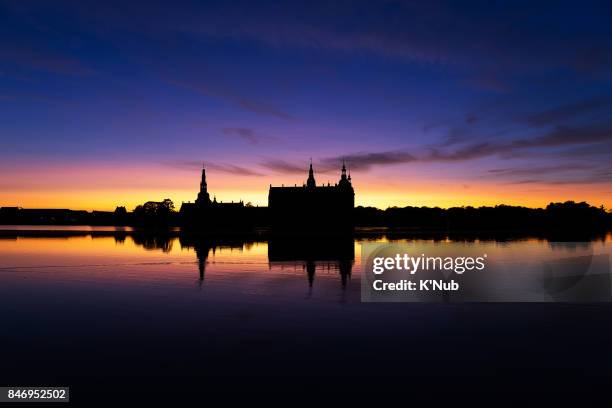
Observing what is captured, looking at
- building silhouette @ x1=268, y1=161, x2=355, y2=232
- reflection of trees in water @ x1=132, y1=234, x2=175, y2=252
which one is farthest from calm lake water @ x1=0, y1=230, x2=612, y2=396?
→ building silhouette @ x1=268, y1=161, x2=355, y2=232

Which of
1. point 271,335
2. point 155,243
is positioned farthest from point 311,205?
point 271,335

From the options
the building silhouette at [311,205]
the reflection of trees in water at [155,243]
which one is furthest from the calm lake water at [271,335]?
the building silhouette at [311,205]

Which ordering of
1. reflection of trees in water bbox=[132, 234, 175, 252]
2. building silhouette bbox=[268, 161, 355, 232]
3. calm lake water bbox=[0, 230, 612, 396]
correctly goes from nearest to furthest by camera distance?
calm lake water bbox=[0, 230, 612, 396] < reflection of trees in water bbox=[132, 234, 175, 252] < building silhouette bbox=[268, 161, 355, 232]

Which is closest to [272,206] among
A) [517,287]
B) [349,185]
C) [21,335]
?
[349,185]

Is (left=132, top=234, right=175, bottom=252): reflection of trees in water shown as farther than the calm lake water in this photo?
Yes

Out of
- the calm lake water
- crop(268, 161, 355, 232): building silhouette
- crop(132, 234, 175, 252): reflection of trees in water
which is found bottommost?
the calm lake water

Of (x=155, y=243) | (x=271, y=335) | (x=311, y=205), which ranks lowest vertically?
(x=271, y=335)

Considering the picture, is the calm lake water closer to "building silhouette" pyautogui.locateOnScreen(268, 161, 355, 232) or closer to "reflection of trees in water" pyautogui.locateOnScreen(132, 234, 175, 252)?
"reflection of trees in water" pyautogui.locateOnScreen(132, 234, 175, 252)

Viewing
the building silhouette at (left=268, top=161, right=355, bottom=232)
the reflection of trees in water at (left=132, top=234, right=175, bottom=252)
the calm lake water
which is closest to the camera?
the calm lake water

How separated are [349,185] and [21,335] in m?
181

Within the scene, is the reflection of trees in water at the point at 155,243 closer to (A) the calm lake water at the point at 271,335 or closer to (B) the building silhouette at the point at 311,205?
(A) the calm lake water at the point at 271,335

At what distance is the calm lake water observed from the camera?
1728 centimetres

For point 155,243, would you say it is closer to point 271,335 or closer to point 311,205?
point 271,335

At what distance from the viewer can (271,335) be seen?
21.6 m
